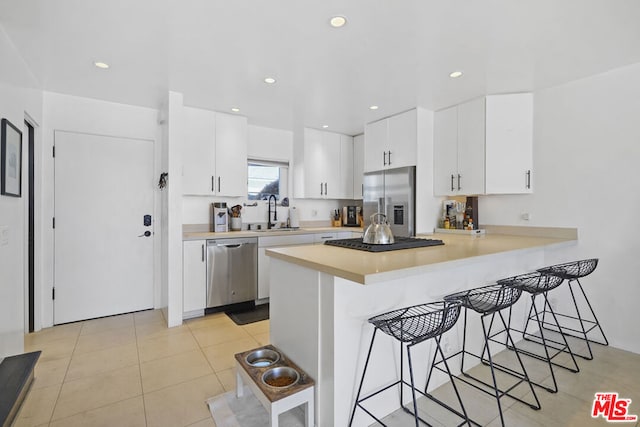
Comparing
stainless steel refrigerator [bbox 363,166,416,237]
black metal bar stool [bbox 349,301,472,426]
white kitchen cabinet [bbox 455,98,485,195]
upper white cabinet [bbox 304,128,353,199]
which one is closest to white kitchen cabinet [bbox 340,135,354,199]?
upper white cabinet [bbox 304,128,353,199]

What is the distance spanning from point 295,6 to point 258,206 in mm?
2887

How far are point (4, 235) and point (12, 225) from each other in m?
0.18

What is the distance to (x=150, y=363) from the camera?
92.7 inches

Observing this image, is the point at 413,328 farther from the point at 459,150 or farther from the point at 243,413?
the point at 459,150

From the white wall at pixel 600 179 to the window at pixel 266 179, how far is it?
310 cm

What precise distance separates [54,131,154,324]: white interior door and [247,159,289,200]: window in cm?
126

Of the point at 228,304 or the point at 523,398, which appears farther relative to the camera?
the point at 228,304

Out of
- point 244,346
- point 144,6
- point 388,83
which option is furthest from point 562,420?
point 144,6

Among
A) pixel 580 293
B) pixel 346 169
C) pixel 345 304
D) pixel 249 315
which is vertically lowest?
pixel 249 315

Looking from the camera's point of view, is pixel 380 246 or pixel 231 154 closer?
pixel 380 246

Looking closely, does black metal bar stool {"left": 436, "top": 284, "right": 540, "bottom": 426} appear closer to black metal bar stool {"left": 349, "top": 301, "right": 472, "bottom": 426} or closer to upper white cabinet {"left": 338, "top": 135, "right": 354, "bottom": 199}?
black metal bar stool {"left": 349, "top": 301, "right": 472, "bottom": 426}

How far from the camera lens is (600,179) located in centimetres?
263

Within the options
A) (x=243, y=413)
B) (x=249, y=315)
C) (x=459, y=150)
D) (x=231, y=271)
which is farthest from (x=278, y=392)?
(x=459, y=150)

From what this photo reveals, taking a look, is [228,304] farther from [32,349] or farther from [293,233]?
[32,349]
